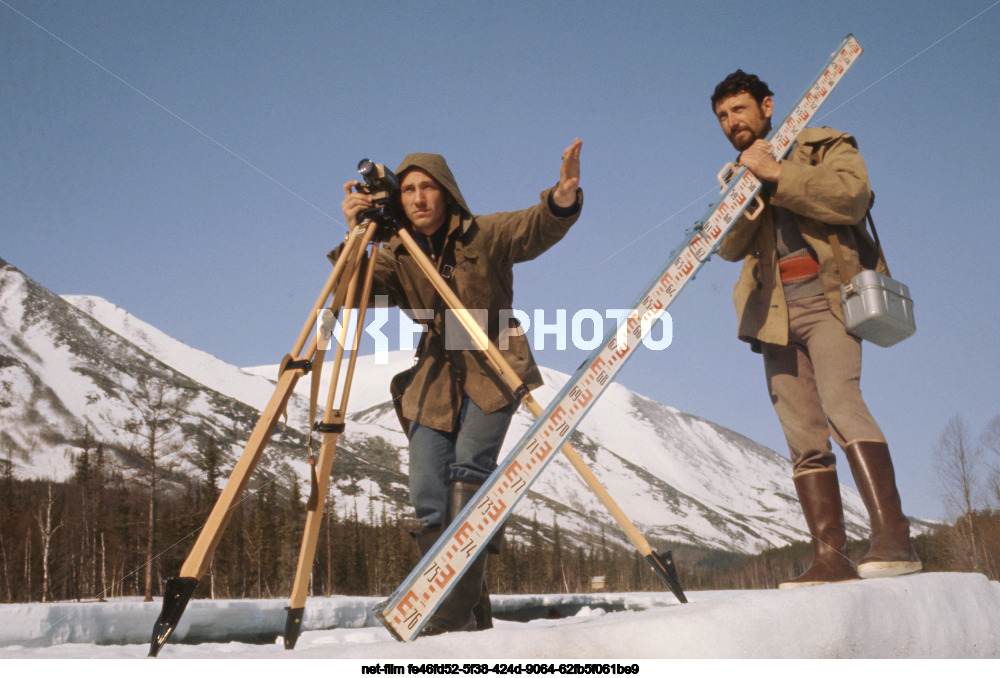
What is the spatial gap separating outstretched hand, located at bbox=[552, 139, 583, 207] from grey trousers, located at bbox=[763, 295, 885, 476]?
1313mm

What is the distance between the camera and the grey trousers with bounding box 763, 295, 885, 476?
3238 mm

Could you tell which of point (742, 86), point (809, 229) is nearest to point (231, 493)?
point (809, 229)

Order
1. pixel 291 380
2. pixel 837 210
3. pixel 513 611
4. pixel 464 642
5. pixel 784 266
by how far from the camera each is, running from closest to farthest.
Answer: pixel 464 642
pixel 291 380
pixel 837 210
pixel 784 266
pixel 513 611

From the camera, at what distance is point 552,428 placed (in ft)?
9.12

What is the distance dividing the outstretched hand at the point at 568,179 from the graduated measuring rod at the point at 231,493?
123 cm

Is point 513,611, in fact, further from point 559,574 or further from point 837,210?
point 559,574

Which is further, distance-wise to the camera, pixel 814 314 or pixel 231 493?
pixel 814 314

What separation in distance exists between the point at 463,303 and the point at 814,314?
5.97 ft

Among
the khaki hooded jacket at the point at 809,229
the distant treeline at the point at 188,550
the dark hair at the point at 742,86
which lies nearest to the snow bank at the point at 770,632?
the khaki hooded jacket at the point at 809,229

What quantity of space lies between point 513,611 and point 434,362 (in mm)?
5020

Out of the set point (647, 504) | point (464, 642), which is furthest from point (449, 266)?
point (647, 504)

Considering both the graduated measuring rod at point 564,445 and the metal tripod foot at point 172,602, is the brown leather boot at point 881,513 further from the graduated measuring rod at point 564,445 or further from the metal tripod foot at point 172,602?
the metal tripod foot at point 172,602

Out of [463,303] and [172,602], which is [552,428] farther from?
[172,602]
